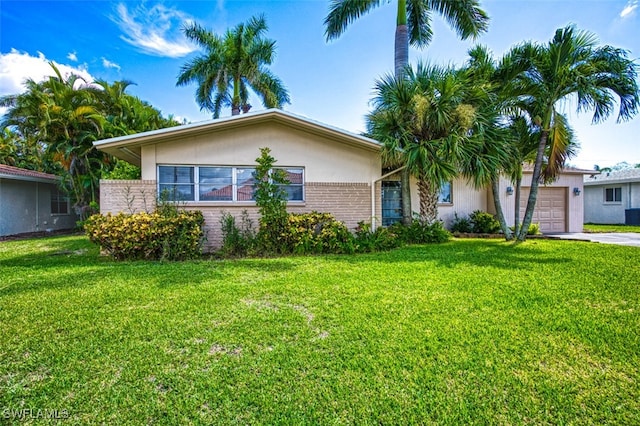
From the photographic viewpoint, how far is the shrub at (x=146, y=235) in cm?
754

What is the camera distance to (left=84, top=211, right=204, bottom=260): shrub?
7.54m

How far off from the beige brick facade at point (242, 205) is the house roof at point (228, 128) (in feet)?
3.67

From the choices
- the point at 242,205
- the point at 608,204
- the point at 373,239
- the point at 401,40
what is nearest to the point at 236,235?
the point at 242,205

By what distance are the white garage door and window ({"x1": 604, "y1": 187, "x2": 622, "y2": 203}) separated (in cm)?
903

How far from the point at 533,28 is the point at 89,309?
48.6 feet

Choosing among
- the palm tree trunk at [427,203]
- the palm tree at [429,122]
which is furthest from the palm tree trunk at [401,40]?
the palm tree trunk at [427,203]

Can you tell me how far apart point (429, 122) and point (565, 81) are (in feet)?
12.8

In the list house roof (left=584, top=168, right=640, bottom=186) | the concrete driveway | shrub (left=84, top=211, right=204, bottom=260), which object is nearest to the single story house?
shrub (left=84, top=211, right=204, bottom=260)

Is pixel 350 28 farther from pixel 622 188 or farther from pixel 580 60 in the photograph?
pixel 622 188

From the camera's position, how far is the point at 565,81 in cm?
886

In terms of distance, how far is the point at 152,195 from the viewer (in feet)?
29.0

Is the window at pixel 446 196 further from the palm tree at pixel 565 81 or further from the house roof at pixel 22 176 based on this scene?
the house roof at pixel 22 176

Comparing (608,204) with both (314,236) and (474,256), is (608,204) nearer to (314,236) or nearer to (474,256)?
(474,256)

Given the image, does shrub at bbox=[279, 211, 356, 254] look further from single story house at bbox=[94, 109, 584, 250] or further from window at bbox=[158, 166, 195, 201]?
window at bbox=[158, 166, 195, 201]
